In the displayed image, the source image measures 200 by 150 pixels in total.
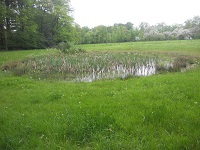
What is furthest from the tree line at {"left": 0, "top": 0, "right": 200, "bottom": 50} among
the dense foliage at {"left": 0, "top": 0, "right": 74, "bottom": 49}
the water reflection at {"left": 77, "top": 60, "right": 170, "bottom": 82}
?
the water reflection at {"left": 77, "top": 60, "right": 170, "bottom": 82}

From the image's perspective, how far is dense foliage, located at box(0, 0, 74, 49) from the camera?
114ft

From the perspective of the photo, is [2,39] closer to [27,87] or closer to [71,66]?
[71,66]

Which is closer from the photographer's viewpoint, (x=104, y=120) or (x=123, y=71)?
(x=104, y=120)

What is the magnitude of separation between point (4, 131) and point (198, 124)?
5.28m

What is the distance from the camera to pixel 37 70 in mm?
13594

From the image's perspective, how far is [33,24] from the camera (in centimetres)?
3972

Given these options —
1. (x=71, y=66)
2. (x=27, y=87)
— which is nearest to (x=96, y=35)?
(x=71, y=66)

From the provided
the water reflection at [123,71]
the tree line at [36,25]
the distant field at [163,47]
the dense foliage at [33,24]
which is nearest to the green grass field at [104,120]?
the water reflection at [123,71]

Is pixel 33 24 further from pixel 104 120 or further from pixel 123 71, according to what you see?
pixel 104 120

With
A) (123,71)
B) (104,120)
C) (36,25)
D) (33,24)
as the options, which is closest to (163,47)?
(123,71)

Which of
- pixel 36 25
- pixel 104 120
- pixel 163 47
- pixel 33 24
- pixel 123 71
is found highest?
pixel 33 24

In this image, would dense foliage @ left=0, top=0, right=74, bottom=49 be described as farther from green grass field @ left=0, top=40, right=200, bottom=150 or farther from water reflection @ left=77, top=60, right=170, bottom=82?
green grass field @ left=0, top=40, right=200, bottom=150

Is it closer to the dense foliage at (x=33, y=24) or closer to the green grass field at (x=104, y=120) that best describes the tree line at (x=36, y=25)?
the dense foliage at (x=33, y=24)

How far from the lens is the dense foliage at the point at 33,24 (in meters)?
34.8
